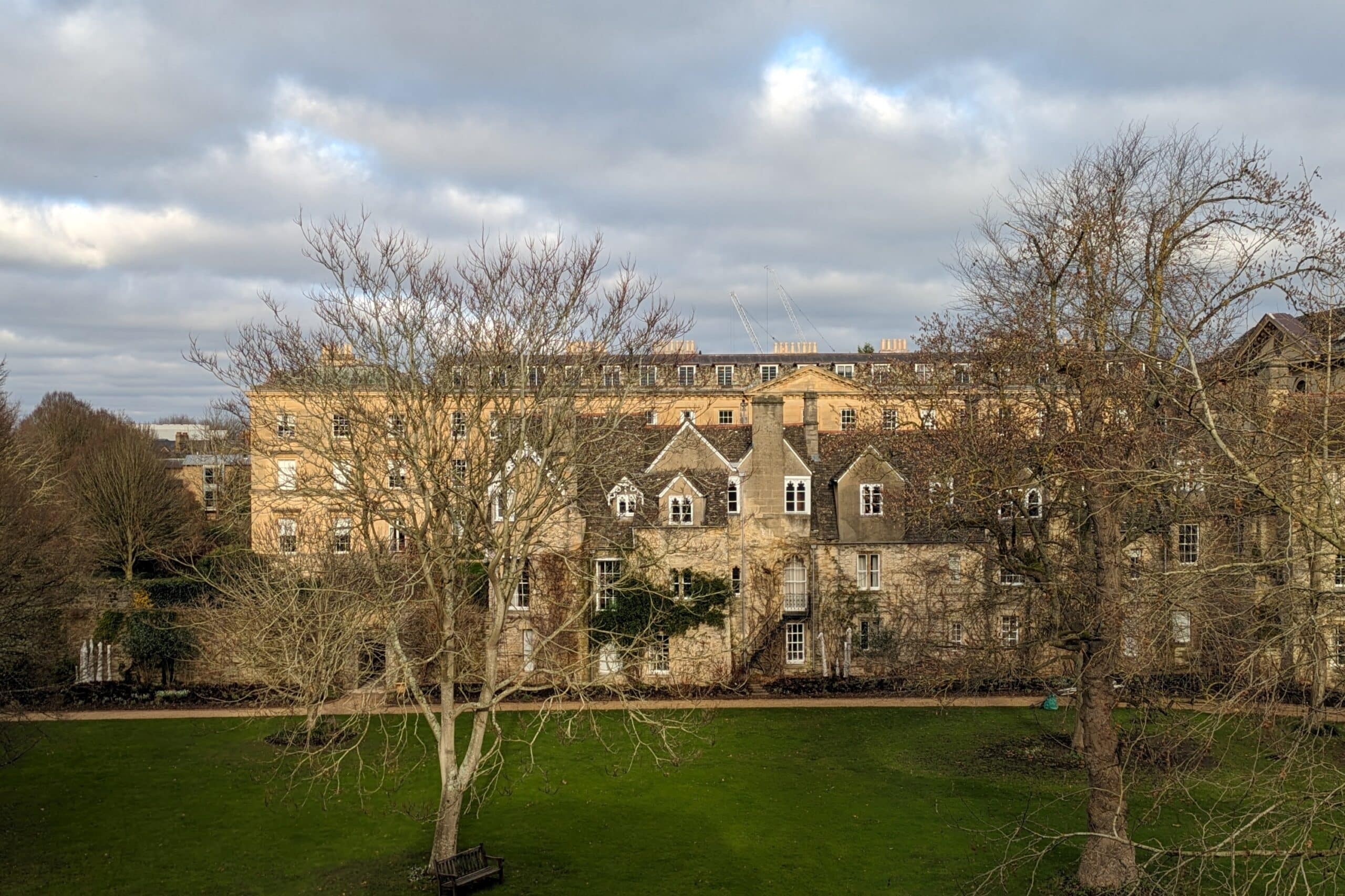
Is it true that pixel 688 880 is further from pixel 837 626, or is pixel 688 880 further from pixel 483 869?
pixel 837 626

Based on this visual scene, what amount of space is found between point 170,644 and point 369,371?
24.5 metres

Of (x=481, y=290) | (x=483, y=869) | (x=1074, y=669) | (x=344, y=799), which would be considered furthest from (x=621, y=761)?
(x=481, y=290)

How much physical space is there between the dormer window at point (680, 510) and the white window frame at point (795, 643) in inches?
239

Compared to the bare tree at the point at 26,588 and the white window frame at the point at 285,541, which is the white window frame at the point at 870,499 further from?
the bare tree at the point at 26,588

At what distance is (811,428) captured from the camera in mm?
45094

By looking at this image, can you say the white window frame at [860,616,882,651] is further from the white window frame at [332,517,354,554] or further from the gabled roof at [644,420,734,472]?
the white window frame at [332,517,354,554]

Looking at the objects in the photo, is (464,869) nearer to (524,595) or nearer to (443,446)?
(443,446)

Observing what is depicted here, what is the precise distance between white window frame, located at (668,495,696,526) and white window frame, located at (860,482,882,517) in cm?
720

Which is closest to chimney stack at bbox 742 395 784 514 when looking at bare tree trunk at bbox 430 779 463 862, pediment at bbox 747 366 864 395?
bare tree trunk at bbox 430 779 463 862

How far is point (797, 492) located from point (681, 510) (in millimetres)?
5149

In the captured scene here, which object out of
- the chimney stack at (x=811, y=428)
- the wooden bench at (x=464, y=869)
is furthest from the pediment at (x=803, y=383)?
the wooden bench at (x=464, y=869)

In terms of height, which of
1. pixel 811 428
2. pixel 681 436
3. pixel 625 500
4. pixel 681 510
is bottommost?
pixel 681 510

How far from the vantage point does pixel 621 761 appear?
2967 centimetres

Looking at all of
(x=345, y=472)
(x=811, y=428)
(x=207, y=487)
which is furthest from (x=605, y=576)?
(x=207, y=487)
